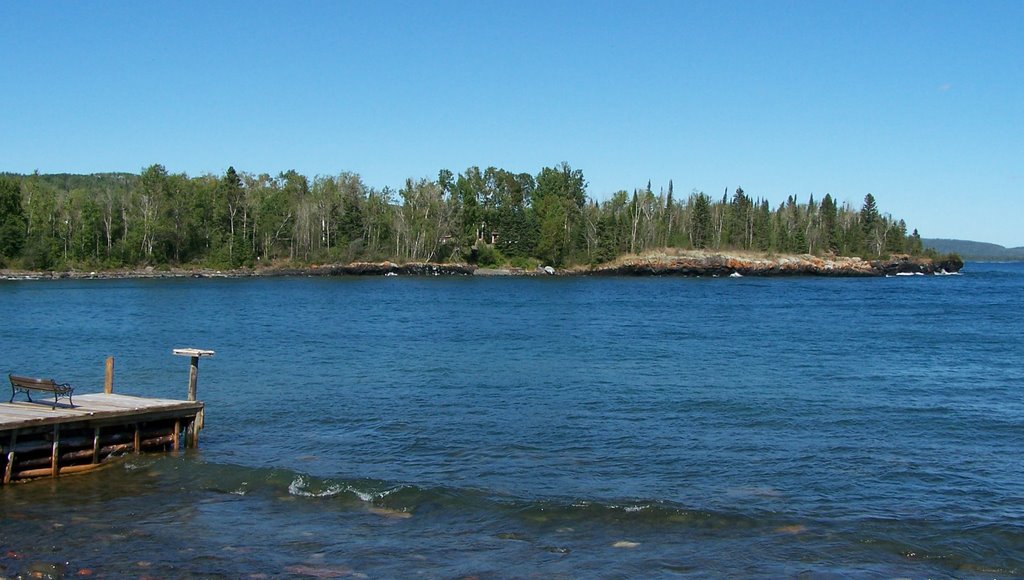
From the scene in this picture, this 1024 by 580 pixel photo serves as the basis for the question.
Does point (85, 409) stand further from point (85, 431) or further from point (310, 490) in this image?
point (310, 490)

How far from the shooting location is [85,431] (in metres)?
18.1

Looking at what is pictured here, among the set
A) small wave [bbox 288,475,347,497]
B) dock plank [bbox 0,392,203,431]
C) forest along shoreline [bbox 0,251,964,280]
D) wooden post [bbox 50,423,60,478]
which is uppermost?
forest along shoreline [bbox 0,251,964,280]

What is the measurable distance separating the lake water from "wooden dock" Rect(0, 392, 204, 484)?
1.73 ft

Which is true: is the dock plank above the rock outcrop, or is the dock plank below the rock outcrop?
below

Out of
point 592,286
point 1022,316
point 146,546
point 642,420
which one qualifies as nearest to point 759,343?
point 642,420

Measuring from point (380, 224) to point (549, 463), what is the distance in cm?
12372

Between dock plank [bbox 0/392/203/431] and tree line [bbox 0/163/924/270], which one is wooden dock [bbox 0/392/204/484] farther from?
tree line [bbox 0/163/924/270]

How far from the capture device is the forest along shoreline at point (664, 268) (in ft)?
422

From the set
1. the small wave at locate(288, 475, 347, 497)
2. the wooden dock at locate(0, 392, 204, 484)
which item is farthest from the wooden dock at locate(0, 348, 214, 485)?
the small wave at locate(288, 475, 347, 497)

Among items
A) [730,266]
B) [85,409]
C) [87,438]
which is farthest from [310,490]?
[730,266]

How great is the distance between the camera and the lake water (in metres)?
13.3

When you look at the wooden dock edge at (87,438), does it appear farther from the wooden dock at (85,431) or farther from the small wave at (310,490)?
the small wave at (310,490)

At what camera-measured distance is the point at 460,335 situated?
46.2 metres

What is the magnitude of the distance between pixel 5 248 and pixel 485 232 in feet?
246
